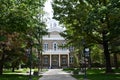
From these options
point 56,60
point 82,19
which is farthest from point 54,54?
point 82,19

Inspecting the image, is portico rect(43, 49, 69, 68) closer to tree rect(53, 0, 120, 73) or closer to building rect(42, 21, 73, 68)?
building rect(42, 21, 73, 68)

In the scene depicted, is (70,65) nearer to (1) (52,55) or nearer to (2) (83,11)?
(1) (52,55)

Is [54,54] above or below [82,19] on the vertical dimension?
below

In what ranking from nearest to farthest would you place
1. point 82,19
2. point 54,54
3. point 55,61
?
point 82,19, point 55,61, point 54,54

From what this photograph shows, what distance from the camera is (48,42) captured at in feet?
301

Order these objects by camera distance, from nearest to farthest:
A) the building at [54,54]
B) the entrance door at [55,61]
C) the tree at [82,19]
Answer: the tree at [82,19] < the entrance door at [55,61] < the building at [54,54]

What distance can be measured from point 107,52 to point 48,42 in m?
53.1

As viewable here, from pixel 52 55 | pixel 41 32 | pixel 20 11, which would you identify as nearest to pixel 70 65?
pixel 52 55

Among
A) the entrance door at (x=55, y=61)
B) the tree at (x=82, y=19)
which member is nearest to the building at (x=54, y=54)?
the entrance door at (x=55, y=61)

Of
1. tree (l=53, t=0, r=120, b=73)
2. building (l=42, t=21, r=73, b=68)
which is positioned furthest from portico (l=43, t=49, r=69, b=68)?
tree (l=53, t=0, r=120, b=73)

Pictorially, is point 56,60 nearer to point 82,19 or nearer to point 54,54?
point 54,54

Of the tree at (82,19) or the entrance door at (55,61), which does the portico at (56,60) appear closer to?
the entrance door at (55,61)

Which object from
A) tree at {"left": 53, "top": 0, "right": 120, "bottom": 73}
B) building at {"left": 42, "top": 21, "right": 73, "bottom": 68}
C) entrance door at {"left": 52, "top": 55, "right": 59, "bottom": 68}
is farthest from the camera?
building at {"left": 42, "top": 21, "right": 73, "bottom": 68}

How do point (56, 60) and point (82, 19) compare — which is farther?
point (56, 60)
